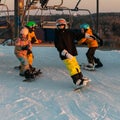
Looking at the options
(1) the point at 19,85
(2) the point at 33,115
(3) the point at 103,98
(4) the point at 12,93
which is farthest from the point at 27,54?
(2) the point at 33,115

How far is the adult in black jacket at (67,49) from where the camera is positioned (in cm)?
944

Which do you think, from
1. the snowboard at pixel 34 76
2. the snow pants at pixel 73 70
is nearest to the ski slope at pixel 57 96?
the snowboard at pixel 34 76

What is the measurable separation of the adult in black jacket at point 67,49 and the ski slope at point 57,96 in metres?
0.32

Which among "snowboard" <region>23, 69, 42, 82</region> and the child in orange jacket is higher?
the child in orange jacket

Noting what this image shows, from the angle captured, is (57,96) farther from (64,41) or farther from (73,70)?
(64,41)

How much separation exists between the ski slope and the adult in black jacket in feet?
1.04

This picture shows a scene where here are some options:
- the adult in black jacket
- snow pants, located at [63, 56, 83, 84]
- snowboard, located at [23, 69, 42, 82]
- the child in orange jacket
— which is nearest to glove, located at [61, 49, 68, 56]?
the adult in black jacket

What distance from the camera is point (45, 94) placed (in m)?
8.97

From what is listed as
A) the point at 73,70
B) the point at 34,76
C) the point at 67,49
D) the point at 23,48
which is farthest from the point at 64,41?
the point at 23,48

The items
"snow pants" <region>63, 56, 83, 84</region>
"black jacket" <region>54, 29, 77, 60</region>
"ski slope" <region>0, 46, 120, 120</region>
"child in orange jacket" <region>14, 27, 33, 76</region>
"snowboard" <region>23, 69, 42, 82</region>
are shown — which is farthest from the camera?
"child in orange jacket" <region>14, 27, 33, 76</region>

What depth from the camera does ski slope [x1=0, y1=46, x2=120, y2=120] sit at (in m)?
7.54

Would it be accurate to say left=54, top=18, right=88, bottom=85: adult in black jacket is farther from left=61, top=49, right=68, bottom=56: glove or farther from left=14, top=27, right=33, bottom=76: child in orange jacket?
left=14, top=27, right=33, bottom=76: child in orange jacket

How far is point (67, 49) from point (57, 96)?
1242 millimetres

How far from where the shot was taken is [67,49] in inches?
378
